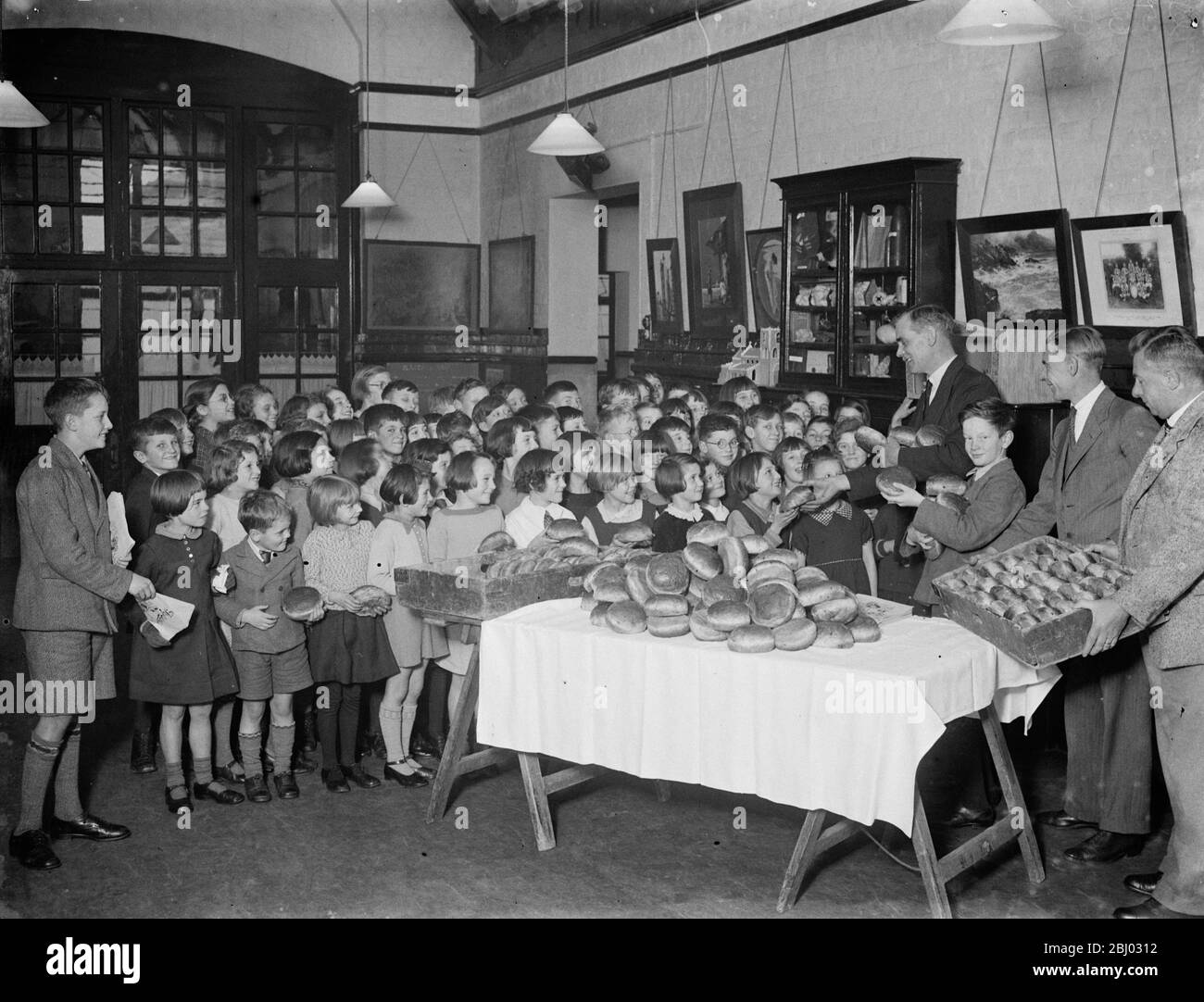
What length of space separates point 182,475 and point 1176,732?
12.0 feet

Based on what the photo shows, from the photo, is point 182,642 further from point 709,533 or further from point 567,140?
point 567,140

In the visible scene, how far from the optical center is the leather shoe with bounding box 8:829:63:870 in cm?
455

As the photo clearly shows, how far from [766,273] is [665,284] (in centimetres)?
182

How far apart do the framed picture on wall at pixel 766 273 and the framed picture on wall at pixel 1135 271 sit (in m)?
2.98

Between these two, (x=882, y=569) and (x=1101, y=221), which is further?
(x=1101, y=221)

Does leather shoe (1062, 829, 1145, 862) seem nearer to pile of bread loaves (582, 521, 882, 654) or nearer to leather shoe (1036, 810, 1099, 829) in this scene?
leather shoe (1036, 810, 1099, 829)

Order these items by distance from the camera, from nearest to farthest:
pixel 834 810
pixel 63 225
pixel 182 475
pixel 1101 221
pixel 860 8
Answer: pixel 834 810
pixel 182 475
pixel 1101 221
pixel 860 8
pixel 63 225

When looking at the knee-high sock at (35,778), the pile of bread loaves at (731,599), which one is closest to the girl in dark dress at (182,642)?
the knee-high sock at (35,778)

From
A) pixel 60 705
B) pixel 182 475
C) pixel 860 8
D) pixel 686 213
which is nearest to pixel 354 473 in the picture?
pixel 182 475

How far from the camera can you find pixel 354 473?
5.82 meters

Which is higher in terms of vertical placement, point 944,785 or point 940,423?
point 940,423

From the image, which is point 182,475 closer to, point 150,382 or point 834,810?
point 834,810

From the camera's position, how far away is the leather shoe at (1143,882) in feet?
14.3

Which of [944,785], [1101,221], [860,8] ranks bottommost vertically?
[944,785]
